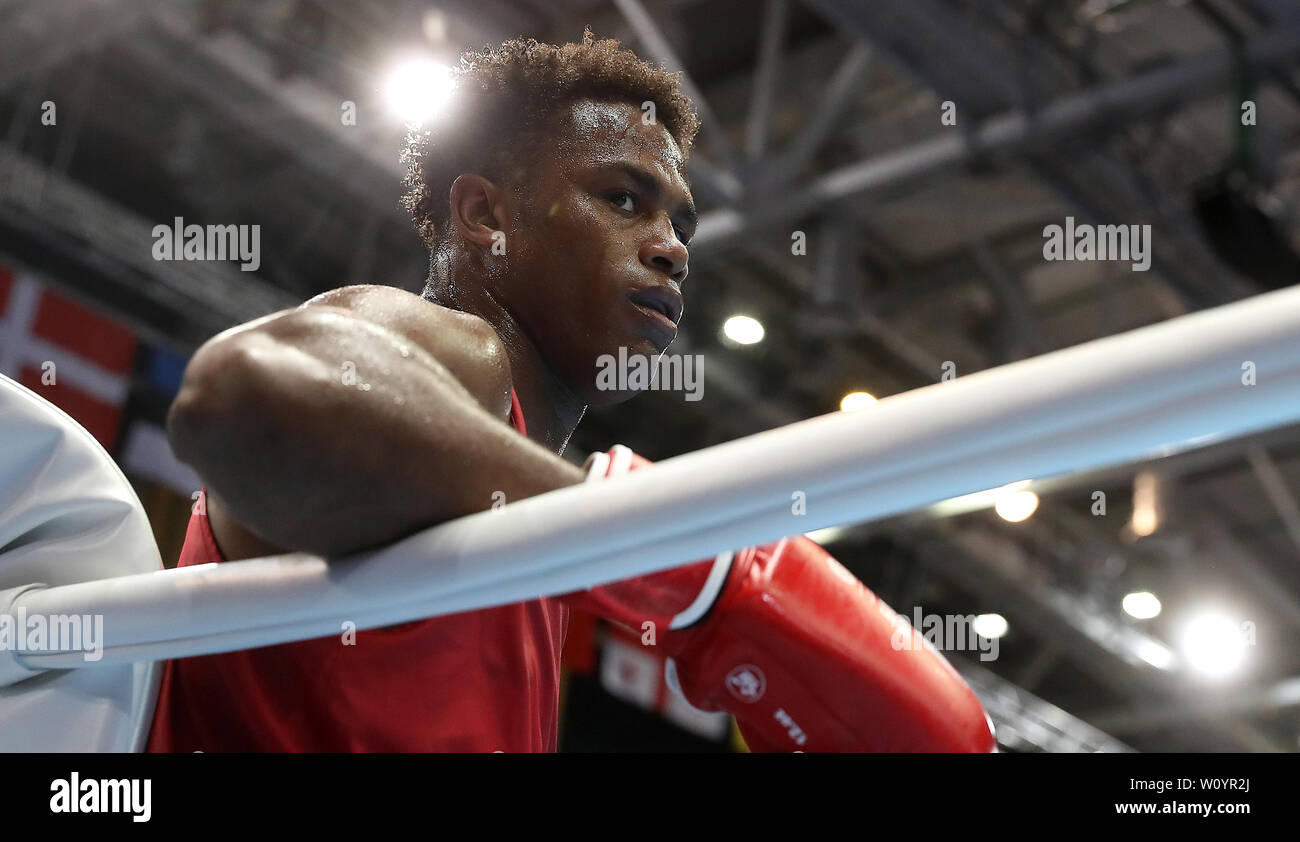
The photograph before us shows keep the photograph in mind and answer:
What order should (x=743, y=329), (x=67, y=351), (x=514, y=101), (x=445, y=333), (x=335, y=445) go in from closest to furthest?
(x=335, y=445) → (x=445, y=333) → (x=514, y=101) → (x=67, y=351) → (x=743, y=329)

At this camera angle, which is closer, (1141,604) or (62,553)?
(62,553)

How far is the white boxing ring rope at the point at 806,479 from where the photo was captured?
1.84ft

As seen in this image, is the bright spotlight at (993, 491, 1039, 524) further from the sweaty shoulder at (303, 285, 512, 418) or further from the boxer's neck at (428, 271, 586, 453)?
the sweaty shoulder at (303, 285, 512, 418)

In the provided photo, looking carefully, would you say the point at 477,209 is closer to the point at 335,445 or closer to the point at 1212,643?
the point at 335,445

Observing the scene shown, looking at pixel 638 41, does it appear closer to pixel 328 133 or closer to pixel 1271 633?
pixel 328 133

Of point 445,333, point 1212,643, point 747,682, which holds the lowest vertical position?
point 747,682

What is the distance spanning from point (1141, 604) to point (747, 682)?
8.41m

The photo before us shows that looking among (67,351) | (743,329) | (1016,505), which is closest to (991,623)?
(1016,505)

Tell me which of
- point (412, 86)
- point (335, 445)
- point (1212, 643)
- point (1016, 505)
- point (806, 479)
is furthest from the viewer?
point (1212, 643)

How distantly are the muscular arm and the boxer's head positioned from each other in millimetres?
431

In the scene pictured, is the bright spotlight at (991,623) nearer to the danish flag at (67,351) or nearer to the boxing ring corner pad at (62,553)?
the danish flag at (67,351)

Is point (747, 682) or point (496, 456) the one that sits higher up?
point (496, 456)

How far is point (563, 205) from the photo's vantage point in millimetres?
1259

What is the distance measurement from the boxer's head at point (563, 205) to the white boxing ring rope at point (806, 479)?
19.9 inches
